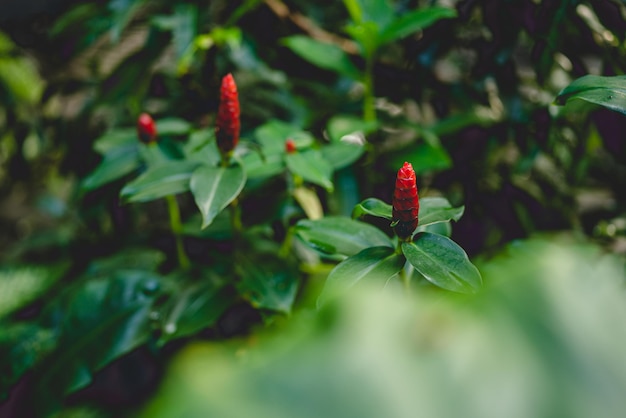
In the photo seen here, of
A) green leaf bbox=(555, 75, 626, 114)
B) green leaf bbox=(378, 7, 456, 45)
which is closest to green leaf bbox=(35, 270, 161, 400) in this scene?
green leaf bbox=(378, 7, 456, 45)

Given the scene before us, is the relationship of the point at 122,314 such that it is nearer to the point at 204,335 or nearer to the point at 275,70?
the point at 204,335

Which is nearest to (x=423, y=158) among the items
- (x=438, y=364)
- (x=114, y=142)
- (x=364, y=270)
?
(x=364, y=270)

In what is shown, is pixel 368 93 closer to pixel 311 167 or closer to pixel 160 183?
pixel 311 167

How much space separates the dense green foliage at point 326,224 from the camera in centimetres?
25

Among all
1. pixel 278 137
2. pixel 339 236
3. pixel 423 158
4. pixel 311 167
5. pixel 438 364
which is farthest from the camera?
pixel 423 158

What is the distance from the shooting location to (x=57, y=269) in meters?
1.43

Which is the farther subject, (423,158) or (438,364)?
(423,158)

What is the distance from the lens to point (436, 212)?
2.18 feet

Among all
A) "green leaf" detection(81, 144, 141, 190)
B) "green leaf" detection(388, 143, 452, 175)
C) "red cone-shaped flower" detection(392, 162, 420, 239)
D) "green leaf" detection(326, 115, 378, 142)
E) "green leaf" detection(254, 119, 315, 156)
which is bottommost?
"green leaf" detection(388, 143, 452, 175)

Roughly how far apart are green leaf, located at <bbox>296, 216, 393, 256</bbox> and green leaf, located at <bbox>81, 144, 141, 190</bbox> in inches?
15.6

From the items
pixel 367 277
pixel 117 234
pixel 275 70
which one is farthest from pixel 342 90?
pixel 367 277

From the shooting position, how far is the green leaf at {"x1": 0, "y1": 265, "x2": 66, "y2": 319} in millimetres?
1328

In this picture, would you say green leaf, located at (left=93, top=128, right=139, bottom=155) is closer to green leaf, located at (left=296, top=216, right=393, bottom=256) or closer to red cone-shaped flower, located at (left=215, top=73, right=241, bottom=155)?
red cone-shaped flower, located at (left=215, top=73, right=241, bottom=155)

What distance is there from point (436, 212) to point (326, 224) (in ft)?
0.54
